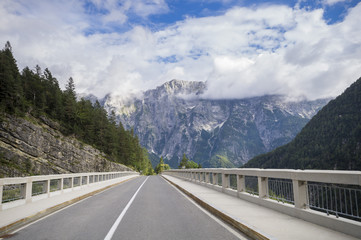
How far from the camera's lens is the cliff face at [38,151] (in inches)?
2297

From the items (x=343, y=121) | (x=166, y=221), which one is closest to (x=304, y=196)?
(x=166, y=221)

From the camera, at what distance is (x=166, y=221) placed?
9.23 metres

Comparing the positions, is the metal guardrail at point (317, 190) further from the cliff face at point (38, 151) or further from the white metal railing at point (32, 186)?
the cliff face at point (38, 151)

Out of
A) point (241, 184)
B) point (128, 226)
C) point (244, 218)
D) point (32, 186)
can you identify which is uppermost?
point (32, 186)

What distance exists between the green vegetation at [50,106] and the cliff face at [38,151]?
7.70 feet

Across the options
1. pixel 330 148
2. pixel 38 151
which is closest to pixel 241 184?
pixel 38 151

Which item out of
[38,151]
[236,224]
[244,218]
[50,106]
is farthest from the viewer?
[50,106]

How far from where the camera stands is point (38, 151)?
65.2m

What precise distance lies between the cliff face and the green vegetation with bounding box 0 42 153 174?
7.70 feet

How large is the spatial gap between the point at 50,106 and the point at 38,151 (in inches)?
943

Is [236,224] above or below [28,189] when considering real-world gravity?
below

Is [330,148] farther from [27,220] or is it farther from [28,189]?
[27,220]

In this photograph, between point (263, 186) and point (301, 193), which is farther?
point (263, 186)

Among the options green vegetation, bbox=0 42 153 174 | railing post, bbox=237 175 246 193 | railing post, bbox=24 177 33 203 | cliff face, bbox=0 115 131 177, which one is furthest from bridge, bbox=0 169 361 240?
green vegetation, bbox=0 42 153 174
